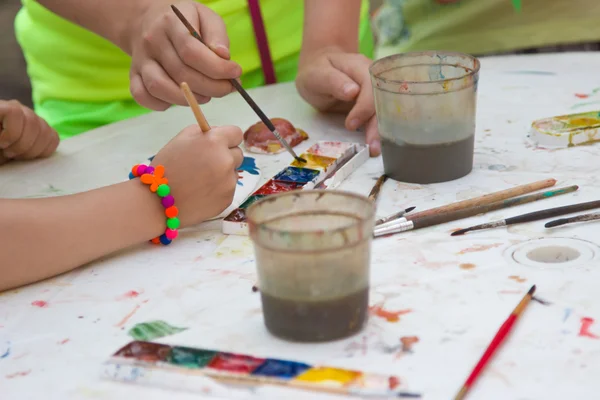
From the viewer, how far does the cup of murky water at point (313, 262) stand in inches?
21.9

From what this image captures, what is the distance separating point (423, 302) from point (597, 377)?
6.2 inches

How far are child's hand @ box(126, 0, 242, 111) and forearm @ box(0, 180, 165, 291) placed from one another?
0.73 feet

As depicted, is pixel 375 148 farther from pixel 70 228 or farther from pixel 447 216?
pixel 70 228

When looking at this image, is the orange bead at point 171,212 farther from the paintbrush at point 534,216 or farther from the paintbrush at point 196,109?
the paintbrush at point 534,216

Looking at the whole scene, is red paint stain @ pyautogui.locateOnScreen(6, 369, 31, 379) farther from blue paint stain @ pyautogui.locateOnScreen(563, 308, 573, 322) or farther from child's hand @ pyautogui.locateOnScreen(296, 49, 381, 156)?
child's hand @ pyautogui.locateOnScreen(296, 49, 381, 156)

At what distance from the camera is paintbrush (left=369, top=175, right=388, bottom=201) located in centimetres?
85

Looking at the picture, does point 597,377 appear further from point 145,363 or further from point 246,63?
point 246,63

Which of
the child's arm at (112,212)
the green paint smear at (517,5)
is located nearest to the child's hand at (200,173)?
the child's arm at (112,212)

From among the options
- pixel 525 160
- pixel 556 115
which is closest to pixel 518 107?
pixel 556 115

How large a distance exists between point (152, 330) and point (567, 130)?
1.94ft

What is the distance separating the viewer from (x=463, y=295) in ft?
2.07

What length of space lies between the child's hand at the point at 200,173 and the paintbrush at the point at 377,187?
152mm

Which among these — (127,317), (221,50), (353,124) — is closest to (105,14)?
(221,50)

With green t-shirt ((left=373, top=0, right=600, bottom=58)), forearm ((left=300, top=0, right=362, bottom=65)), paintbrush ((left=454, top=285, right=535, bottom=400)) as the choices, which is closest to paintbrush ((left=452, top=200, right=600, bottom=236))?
paintbrush ((left=454, top=285, right=535, bottom=400))
